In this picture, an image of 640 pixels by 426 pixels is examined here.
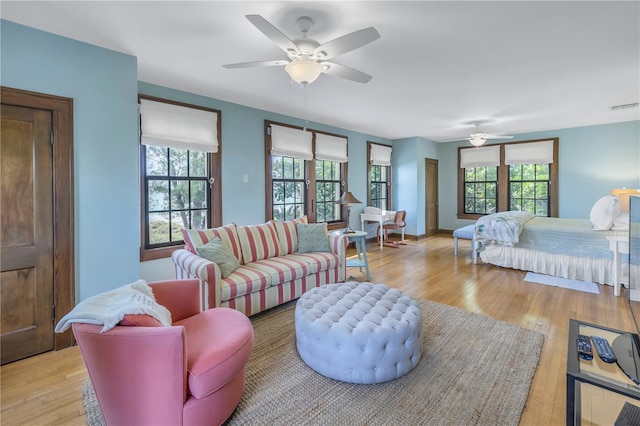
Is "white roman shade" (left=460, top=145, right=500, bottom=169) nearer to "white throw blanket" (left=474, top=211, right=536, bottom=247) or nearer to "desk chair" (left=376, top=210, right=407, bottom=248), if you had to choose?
"desk chair" (left=376, top=210, right=407, bottom=248)

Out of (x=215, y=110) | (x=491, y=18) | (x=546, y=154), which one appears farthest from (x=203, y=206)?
(x=546, y=154)

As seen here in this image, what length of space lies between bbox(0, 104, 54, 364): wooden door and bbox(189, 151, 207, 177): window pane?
5.42ft

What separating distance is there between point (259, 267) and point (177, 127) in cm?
209

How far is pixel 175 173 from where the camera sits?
3895 millimetres

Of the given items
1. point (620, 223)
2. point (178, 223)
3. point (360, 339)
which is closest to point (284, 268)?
point (360, 339)

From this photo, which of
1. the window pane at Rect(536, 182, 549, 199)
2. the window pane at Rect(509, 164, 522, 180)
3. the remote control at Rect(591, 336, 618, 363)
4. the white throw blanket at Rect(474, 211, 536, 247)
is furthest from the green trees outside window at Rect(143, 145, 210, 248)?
the window pane at Rect(536, 182, 549, 199)

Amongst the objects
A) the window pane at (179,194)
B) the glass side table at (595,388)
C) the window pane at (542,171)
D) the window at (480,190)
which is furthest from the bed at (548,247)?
the window pane at (179,194)

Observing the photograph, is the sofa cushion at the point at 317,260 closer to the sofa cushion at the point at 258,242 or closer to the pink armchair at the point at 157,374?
the sofa cushion at the point at 258,242

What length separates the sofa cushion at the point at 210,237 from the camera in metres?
3.05

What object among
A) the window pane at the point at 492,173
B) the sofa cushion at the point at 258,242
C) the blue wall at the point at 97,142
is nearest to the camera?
the blue wall at the point at 97,142

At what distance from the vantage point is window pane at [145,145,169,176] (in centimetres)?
367

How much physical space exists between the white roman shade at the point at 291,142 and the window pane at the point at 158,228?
193cm

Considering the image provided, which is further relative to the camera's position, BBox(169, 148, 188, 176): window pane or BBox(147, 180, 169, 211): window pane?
BBox(169, 148, 188, 176): window pane

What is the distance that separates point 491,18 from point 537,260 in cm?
375
